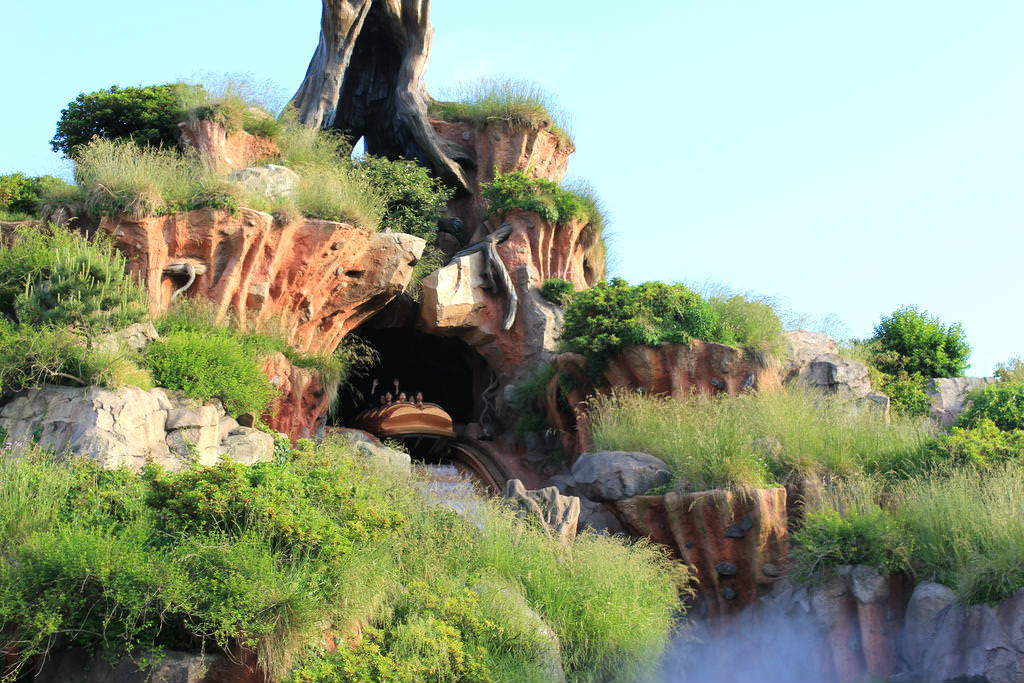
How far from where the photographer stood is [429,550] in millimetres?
9133

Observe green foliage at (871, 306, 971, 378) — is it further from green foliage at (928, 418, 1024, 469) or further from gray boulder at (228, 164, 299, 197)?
gray boulder at (228, 164, 299, 197)

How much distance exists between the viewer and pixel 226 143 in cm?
1681

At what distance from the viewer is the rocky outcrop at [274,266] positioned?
43.3 ft

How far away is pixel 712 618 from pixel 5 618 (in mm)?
7697

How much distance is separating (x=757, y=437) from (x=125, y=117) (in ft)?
45.4

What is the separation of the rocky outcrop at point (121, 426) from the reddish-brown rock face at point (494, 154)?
908 centimetres

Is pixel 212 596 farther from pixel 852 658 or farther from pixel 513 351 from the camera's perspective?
pixel 513 351

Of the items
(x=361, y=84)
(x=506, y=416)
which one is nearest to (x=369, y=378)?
(x=506, y=416)

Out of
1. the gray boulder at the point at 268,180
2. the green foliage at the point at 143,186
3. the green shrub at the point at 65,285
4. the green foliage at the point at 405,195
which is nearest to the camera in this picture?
the green shrub at the point at 65,285

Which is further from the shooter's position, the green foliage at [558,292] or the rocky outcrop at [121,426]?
the green foliage at [558,292]

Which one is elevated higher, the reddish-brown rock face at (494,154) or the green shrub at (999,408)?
the reddish-brown rock face at (494,154)

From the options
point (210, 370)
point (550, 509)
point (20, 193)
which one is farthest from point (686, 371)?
point (20, 193)

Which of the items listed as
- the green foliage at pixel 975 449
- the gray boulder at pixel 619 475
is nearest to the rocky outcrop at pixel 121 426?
the gray boulder at pixel 619 475

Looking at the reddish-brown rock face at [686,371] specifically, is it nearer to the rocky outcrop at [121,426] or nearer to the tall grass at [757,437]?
the tall grass at [757,437]
